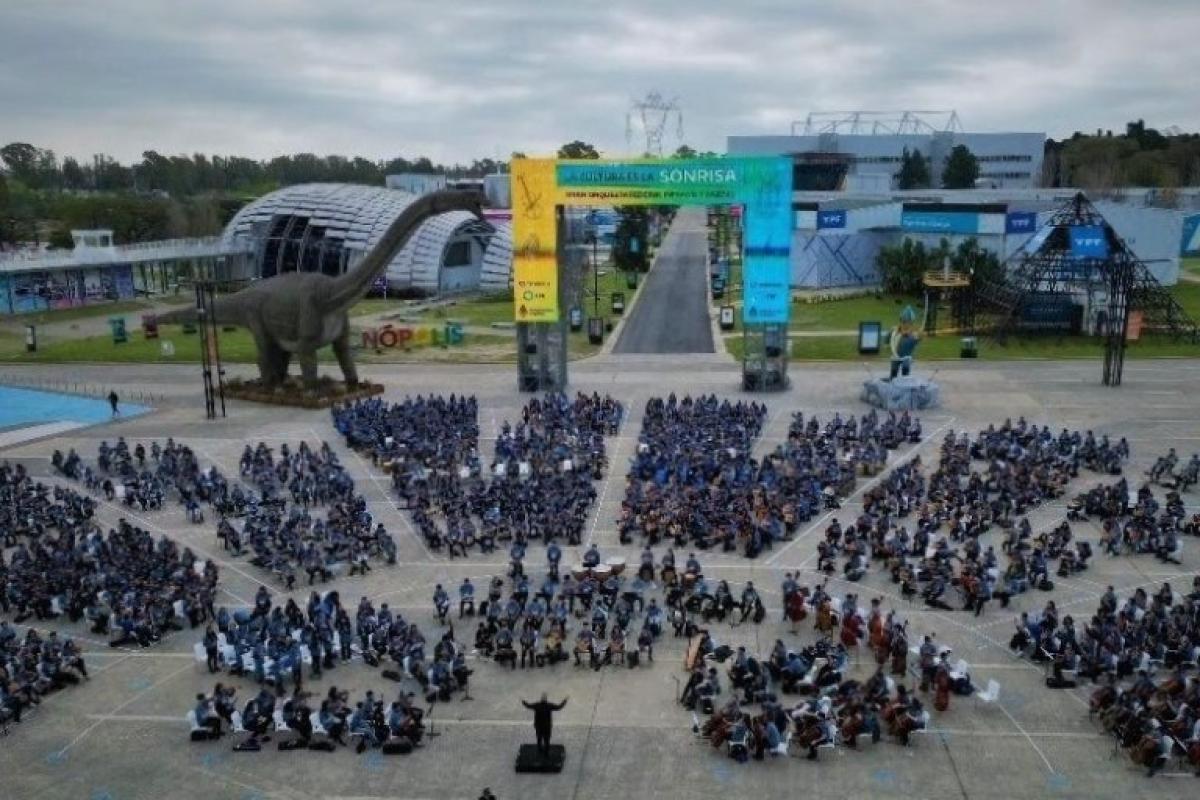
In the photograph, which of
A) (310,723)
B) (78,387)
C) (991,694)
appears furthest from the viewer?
(78,387)

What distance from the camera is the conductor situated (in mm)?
18453

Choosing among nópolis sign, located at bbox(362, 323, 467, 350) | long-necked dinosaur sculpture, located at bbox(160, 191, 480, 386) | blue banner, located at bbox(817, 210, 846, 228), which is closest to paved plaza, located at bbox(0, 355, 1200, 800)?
long-necked dinosaur sculpture, located at bbox(160, 191, 480, 386)

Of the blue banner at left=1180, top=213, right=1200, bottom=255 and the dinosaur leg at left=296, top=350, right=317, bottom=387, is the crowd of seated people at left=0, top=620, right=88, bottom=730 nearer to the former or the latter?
the dinosaur leg at left=296, top=350, right=317, bottom=387

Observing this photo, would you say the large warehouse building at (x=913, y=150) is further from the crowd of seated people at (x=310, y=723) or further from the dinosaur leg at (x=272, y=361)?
the crowd of seated people at (x=310, y=723)

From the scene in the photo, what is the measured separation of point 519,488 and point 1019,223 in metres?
59.8

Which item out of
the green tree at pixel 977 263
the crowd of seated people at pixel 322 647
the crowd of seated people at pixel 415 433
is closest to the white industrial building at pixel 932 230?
the green tree at pixel 977 263

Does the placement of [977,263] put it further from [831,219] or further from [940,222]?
[831,219]

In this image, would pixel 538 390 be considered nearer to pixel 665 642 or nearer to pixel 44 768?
pixel 665 642

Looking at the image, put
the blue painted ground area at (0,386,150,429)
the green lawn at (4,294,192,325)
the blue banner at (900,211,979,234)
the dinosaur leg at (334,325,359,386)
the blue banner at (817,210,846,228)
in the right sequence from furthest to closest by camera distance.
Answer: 1. the blue banner at (817,210,846,228)
2. the green lawn at (4,294,192,325)
3. the blue banner at (900,211,979,234)
4. the dinosaur leg at (334,325,359,386)
5. the blue painted ground area at (0,386,150,429)

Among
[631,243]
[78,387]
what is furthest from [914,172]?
[78,387]

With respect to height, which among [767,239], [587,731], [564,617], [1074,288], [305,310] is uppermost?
[767,239]

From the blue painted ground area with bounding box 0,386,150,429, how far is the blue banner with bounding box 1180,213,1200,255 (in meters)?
101

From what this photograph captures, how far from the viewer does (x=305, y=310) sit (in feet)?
159

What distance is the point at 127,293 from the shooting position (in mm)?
96562
